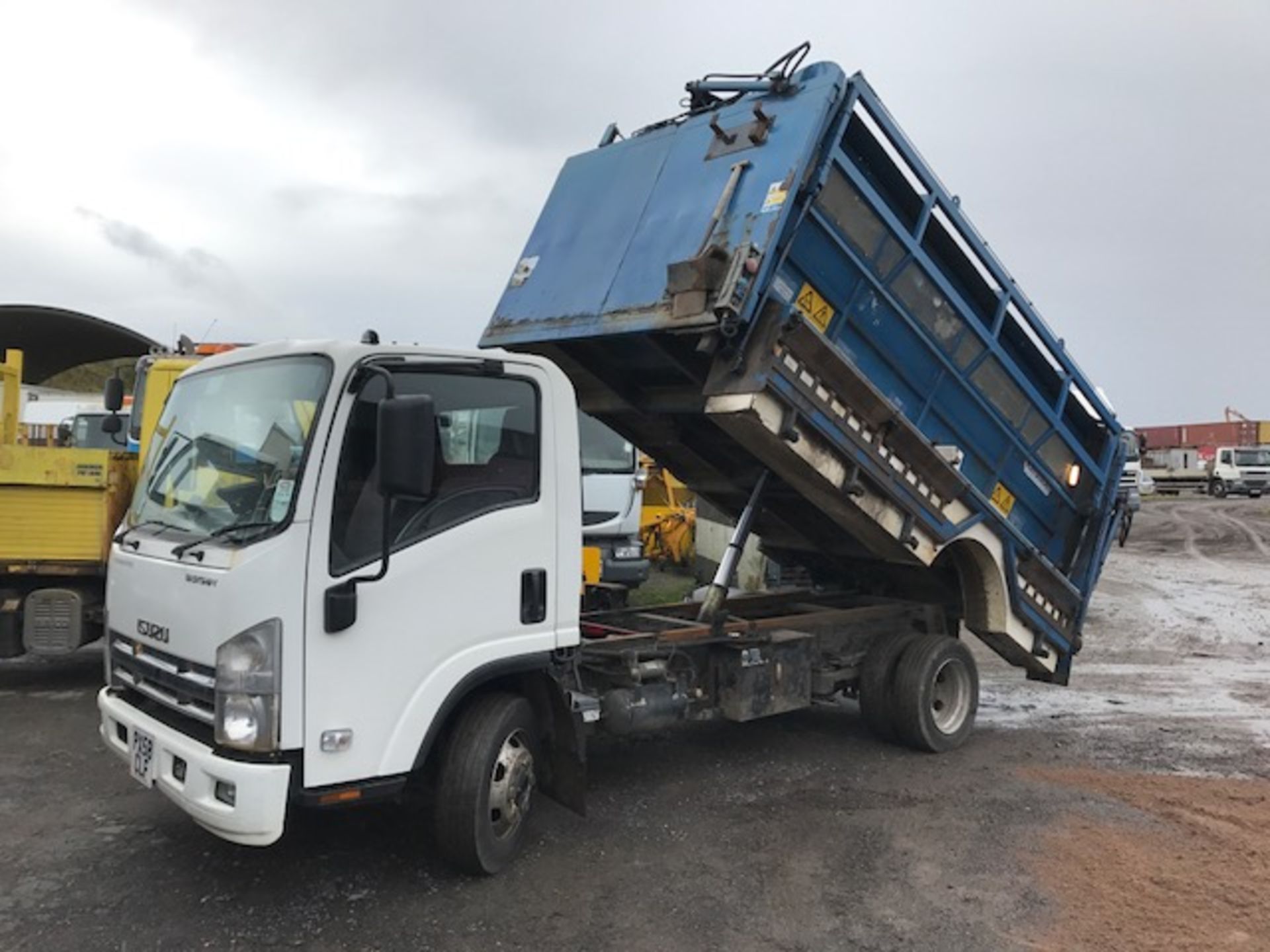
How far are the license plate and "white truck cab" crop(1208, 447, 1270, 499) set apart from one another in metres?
45.1

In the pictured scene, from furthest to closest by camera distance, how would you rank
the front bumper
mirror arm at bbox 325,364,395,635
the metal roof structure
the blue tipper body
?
the metal roof structure < the blue tipper body < mirror arm at bbox 325,364,395,635 < the front bumper

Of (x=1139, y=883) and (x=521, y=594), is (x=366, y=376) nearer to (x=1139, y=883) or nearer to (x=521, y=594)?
(x=521, y=594)

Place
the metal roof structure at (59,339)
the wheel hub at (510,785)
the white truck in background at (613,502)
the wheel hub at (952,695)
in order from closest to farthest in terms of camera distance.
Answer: the wheel hub at (510,785), the wheel hub at (952,695), the white truck in background at (613,502), the metal roof structure at (59,339)

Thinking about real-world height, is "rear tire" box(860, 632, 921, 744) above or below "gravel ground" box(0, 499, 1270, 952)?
above

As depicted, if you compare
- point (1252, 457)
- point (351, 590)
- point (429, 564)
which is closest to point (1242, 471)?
point (1252, 457)

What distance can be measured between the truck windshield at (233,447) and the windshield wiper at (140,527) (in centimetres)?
1

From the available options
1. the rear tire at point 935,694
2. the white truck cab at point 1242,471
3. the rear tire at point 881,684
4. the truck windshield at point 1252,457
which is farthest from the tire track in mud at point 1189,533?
the rear tire at point 881,684

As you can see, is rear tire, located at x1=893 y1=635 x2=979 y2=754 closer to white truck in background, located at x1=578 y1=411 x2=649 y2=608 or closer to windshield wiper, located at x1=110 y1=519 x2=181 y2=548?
white truck in background, located at x1=578 y1=411 x2=649 y2=608

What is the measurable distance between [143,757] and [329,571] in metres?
1.16

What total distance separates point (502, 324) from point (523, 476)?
7.30 ft

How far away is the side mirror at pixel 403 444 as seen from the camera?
352cm

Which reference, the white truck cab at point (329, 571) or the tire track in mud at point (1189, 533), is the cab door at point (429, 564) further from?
the tire track in mud at point (1189, 533)

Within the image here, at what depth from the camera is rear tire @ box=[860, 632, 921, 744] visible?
21.5 feet

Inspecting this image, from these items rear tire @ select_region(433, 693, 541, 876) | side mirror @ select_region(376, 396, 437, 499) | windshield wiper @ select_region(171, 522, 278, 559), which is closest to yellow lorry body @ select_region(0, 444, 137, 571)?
windshield wiper @ select_region(171, 522, 278, 559)
